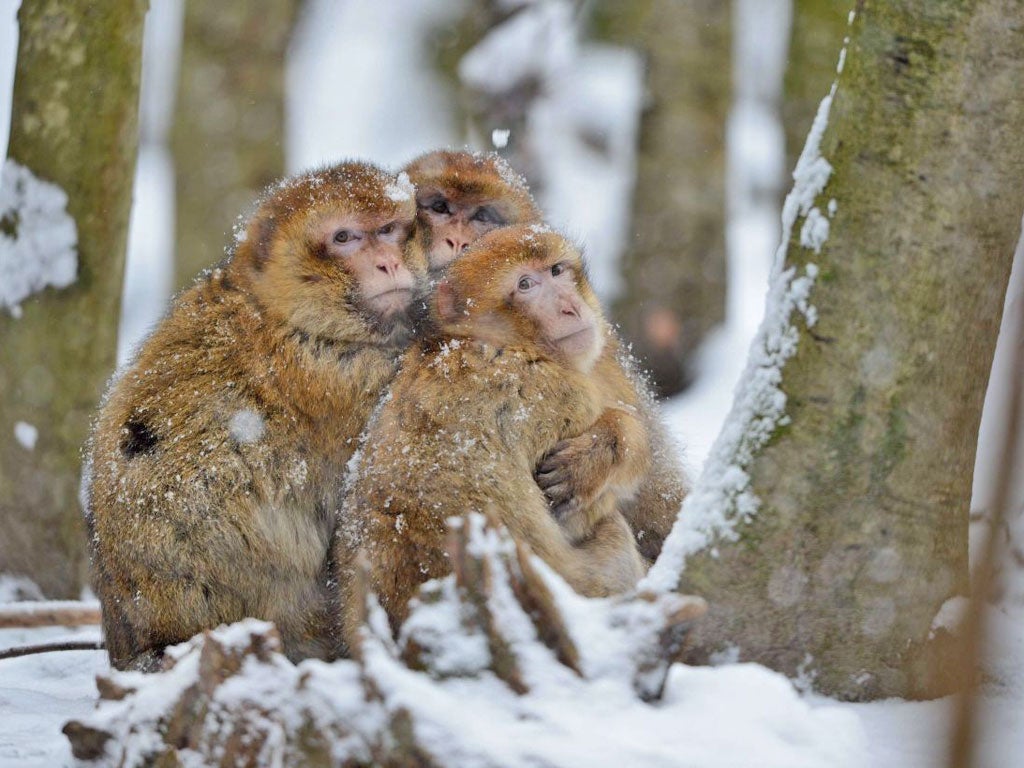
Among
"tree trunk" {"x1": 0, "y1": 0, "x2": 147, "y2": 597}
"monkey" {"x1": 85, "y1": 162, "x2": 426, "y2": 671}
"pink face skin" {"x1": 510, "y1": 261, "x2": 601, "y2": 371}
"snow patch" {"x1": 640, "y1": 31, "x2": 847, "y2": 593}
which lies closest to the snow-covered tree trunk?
"snow patch" {"x1": 640, "y1": 31, "x2": 847, "y2": 593}

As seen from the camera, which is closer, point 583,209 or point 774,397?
point 774,397

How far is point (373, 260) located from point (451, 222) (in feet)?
1.92

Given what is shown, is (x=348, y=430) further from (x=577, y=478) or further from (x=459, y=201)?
(x=459, y=201)

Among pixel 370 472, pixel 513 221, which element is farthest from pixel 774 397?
pixel 513 221

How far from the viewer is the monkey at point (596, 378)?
3.72m

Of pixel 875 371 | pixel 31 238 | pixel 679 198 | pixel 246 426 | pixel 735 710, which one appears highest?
pixel 679 198

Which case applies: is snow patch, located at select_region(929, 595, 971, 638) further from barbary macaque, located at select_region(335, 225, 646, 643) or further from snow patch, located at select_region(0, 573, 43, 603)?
snow patch, located at select_region(0, 573, 43, 603)

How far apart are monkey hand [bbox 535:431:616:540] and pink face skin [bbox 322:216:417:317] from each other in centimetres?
73

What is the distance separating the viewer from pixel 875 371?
2.96 m

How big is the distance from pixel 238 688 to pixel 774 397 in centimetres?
130

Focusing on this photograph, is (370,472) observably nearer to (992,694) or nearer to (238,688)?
(238,688)

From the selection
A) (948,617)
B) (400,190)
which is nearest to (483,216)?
(400,190)

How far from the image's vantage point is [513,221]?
15.9ft

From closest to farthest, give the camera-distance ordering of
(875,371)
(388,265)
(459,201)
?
(875,371) < (388,265) < (459,201)
